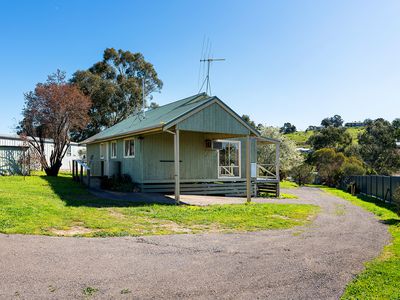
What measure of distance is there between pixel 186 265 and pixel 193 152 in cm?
1249

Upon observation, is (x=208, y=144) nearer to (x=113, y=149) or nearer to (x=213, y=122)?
(x=213, y=122)

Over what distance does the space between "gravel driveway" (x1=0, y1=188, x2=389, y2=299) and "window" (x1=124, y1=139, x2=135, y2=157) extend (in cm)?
1060

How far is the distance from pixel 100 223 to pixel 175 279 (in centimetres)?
426

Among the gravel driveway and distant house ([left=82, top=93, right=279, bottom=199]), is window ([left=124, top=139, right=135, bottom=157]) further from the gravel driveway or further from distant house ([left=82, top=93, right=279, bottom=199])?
the gravel driveway

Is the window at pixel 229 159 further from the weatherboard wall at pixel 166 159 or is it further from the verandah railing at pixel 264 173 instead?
the verandah railing at pixel 264 173

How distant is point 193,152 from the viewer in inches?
706

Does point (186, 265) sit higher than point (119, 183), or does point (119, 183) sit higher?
point (119, 183)

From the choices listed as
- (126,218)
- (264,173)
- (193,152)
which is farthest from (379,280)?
(264,173)

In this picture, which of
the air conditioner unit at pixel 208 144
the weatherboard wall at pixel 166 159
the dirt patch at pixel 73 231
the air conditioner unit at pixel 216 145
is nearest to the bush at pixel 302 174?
the weatherboard wall at pixel 166 159

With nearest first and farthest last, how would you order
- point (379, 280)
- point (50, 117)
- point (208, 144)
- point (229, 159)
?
point (379, 280)
point (208, 144)
point (229, 159)
point (50, 117)

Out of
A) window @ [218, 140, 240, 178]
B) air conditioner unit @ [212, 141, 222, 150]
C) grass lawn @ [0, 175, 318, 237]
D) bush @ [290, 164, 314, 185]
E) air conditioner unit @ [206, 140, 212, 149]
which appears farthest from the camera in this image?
bush @ [290, 164, 314, 185]

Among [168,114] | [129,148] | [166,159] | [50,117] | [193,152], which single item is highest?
[50,117]

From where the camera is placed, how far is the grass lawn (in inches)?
314

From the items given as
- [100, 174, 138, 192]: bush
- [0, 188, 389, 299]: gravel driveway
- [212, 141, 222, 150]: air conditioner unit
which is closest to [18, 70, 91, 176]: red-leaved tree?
[100, 174, 138, 192]: bush
